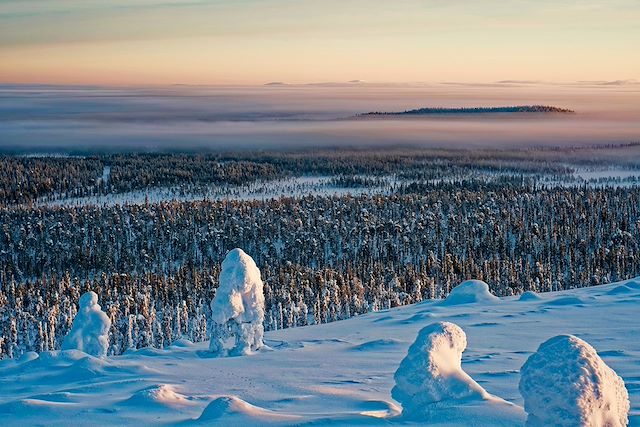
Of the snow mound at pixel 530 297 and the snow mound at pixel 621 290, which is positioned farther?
the snow mound at pixel 530 297

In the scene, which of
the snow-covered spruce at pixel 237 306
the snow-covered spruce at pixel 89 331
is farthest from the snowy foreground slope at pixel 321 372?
the snow-covered spruce at pixel 89 331

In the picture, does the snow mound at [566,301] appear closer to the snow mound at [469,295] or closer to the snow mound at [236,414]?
the snow mound at [469,295]

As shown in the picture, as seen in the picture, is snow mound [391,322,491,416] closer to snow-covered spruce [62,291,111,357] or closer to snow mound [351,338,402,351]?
snow mound [351,338,402,351]

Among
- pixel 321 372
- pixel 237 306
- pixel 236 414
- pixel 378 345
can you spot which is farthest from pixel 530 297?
pixel 236 414

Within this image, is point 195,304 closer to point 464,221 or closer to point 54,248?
point 54,248

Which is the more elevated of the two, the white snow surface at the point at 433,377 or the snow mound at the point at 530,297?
the white snow surface at the point at 433,377

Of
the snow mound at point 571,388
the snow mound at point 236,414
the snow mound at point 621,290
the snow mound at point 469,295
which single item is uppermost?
the snow mound at point 571,388

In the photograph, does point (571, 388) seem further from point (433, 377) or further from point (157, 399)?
point (157, 399)

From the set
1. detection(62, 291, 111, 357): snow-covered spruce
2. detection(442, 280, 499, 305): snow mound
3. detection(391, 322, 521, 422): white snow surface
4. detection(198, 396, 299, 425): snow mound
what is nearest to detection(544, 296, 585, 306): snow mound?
detection(442, 280, 499, 305): snow mound
